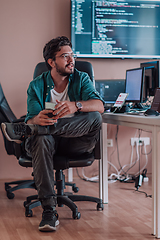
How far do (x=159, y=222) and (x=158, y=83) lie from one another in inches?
49.6

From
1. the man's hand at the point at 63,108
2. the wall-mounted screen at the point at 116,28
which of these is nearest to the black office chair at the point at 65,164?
the man's hand at the point at 63,108

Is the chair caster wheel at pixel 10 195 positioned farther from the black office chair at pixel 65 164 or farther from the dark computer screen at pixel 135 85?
the dark computer screen at pixel 135 85

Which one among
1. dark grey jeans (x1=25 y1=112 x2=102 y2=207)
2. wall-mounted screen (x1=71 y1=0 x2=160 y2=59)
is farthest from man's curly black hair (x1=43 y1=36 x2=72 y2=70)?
wall-mounted screen (x1=71 y1=0 x2=160 y2=59)

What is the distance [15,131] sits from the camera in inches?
69.2

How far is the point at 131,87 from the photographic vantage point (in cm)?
257

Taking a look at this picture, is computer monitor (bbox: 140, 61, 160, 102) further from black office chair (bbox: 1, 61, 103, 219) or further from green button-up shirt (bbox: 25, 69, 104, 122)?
green button-up shirt (bbox: 25, 69, 104, 122)

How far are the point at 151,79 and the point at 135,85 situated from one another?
174 mm

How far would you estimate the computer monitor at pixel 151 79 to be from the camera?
254 centimetres

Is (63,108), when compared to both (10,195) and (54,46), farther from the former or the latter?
(10,195)

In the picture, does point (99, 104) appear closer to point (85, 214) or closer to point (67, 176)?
point (85, 214)

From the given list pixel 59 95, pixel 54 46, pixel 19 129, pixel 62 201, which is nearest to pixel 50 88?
pixel 59 95

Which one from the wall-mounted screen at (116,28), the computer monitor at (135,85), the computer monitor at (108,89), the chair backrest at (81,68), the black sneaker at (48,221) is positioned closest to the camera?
the black sneaker at (48,221)

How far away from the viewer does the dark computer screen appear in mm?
2443

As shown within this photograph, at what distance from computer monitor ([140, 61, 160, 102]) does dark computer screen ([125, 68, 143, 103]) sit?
0.12m
